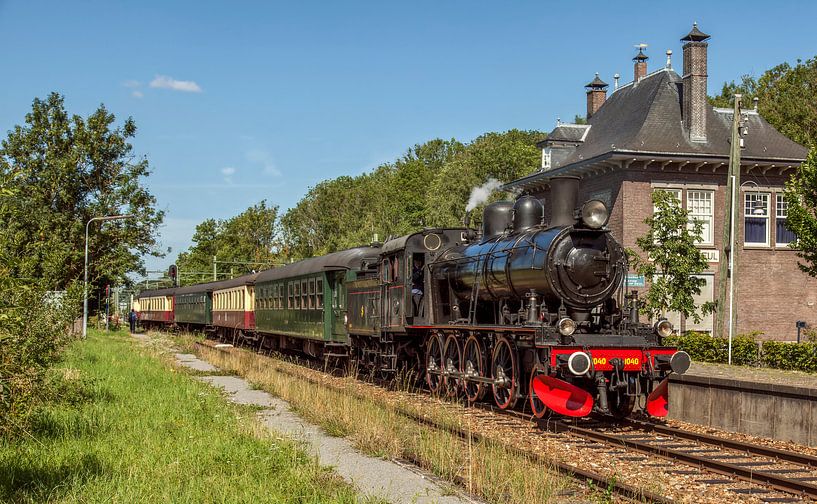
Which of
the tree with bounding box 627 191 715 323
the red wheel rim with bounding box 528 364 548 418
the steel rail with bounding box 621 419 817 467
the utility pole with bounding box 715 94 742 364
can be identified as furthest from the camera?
the tree with bounding box 627 191 715 323

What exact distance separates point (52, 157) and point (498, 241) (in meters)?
34.0

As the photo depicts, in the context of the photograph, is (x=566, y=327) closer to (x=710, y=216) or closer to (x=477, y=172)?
(x=710, y=216)

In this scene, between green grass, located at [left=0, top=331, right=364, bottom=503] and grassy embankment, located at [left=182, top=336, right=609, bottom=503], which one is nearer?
green grass, located at [left=0, top=331, right=364, bottom=503]

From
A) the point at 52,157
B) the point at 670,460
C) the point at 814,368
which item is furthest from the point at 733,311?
the point at 52,157

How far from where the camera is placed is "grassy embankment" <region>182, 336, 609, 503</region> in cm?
768

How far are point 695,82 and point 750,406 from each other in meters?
21.3

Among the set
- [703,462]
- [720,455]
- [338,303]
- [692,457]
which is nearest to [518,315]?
[720,455]

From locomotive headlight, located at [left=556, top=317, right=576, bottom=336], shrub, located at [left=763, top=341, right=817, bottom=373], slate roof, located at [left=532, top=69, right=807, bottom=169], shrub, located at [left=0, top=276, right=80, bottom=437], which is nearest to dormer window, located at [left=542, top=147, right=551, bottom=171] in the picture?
slate roof, located at [left=532, top=69, right=807, bottom=169]

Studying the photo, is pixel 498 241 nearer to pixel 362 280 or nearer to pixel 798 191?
pixel 362 280

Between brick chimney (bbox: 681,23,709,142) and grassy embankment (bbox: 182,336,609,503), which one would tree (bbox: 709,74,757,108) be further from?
grassy embankment (bbox: 182,336,609,503)

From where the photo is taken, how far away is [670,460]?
383 inches

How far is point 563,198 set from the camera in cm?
1359

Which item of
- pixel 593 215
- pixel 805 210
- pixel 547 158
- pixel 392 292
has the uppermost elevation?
pixel 547 158

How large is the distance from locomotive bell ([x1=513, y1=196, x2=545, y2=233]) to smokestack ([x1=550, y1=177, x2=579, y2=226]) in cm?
83
